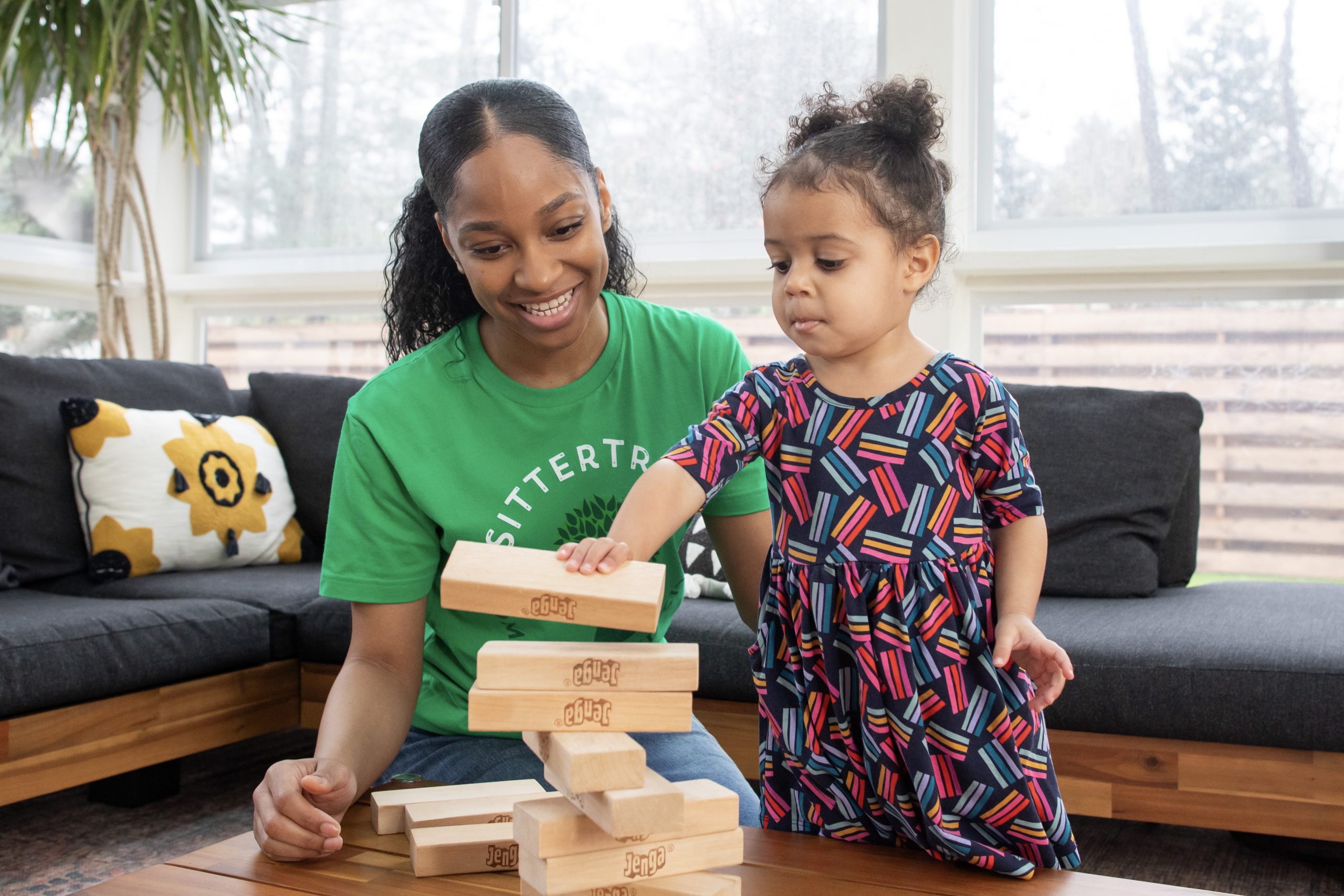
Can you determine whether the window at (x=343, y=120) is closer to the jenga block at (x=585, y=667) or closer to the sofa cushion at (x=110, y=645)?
the sofa cushion at (x=110, y=645)

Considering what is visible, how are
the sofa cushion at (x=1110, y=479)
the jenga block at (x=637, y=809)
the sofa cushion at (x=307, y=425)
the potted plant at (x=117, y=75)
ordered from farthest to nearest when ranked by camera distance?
1. the potted plant at (x=117, y=75)
2. the sofa cushion at (x=307, y=425)
3. the sofa cushion at (x=1110, y=479)
4. the jenga block at (x=637, y=809)

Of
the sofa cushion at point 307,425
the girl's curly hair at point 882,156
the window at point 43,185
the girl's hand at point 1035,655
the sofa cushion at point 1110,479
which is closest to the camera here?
the girl's hand at point 1035,655

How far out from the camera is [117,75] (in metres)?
3.46

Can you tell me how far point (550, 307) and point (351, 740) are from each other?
0.52m

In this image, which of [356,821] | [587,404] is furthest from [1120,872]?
[356,821]

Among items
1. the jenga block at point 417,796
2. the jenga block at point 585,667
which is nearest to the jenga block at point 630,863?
the jenga block at point 585,667

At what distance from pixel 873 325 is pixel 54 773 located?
1.75 m

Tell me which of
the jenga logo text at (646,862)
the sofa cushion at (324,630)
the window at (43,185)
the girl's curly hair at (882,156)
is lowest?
the sofa cushion at (324,630)

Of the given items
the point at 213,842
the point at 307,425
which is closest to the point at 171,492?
the point at 307,425

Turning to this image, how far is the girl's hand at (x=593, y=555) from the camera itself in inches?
33.5

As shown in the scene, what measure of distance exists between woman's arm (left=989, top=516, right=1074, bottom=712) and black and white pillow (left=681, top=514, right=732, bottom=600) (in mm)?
1327

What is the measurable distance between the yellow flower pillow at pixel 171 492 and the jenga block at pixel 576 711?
7.23 feet

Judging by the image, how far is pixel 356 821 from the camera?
3.65 ft

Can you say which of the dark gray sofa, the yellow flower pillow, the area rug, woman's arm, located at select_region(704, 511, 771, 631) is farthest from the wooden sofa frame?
woman's arm, located at select_region(704, 511, 771, 631)
